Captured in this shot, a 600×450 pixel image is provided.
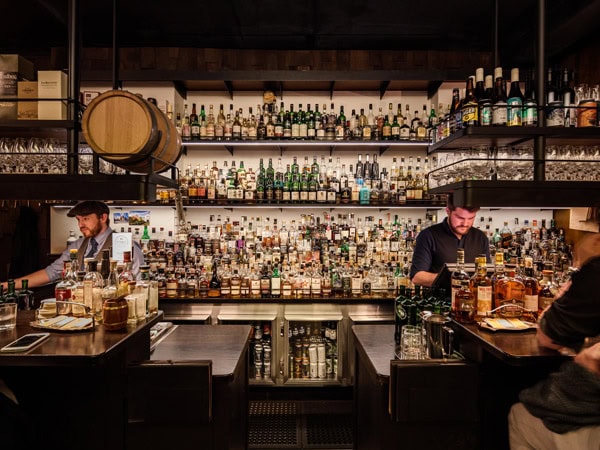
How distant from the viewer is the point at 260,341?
167 inches

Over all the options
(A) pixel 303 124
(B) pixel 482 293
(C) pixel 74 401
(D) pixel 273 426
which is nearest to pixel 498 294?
(B) pixel 482 293

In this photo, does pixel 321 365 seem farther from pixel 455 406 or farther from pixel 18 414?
pixel 18 414

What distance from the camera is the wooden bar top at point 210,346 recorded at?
2234 mm

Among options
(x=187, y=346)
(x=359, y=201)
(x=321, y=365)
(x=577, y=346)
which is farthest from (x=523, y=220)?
(x=187, y=346)

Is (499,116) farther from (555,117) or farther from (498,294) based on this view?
(498,294)

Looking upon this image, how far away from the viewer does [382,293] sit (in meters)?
4.30

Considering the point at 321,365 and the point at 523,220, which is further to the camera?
the point at 523,220

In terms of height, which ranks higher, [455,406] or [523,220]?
[523,220]

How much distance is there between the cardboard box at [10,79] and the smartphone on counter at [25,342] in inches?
48.1

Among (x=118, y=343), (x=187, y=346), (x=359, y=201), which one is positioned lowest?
(x=187, y=346)

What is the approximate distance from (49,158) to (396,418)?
2.24 m

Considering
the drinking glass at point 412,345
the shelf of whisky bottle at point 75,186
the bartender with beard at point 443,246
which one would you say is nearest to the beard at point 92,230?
the shelf of whisky bottle at point 75,186

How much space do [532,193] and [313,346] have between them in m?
2.55

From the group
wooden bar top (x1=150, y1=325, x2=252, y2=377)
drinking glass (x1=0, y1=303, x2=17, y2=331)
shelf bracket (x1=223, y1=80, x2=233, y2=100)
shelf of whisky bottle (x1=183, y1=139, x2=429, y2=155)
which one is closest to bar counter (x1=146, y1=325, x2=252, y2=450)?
wooden bar top (x1=150, y1=325, x2=252, y2=377)
